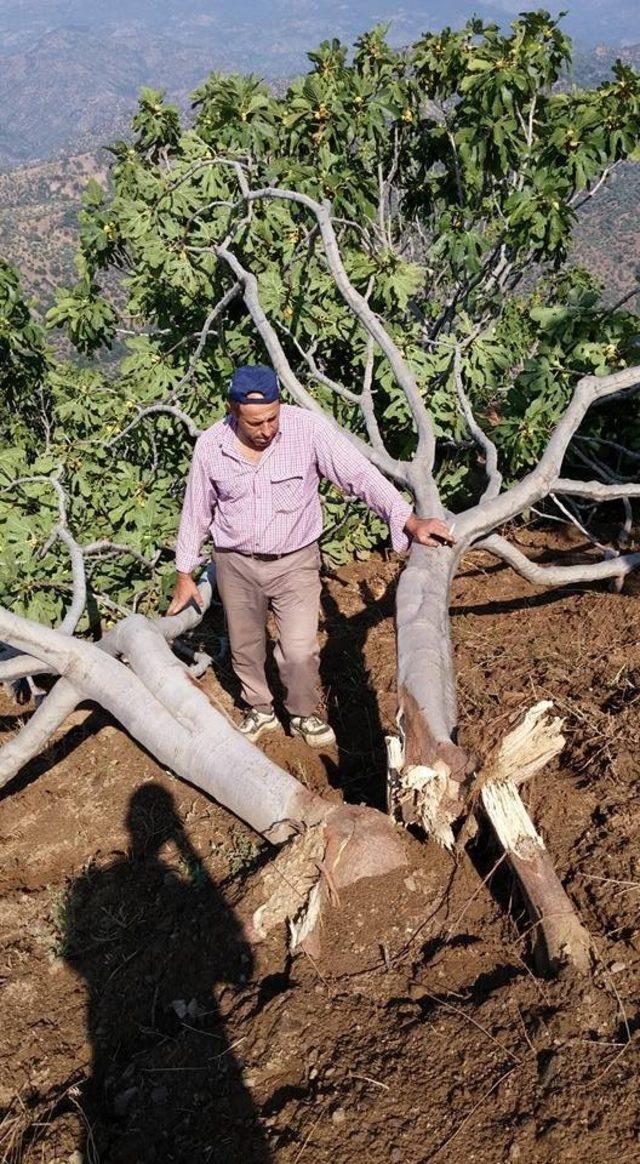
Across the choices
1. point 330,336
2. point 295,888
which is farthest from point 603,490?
point 295,888

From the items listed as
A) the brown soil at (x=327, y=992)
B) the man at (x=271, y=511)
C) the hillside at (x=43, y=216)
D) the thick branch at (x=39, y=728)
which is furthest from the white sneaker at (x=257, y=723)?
the hillside at (x=43, y=216)

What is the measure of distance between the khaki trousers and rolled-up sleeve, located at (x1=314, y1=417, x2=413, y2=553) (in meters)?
0.33

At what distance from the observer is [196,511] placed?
9.13ft

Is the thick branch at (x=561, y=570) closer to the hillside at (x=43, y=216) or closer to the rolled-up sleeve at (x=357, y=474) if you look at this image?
the rolled-up sleeve at (x=357, y=474)

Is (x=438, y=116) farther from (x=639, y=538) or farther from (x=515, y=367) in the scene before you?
(x=639, y=538)

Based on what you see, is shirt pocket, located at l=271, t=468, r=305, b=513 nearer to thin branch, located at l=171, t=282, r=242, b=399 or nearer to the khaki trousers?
the khaki trousers

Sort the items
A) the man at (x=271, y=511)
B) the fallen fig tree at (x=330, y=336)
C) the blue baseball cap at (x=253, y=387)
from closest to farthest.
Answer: the blue baseball cap at (x=253, y=387)
the man at (x=271, y=511)
the fallen fig tree at (x=330, y=336)

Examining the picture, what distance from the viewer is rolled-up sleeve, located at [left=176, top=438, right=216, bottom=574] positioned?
8.75 ft

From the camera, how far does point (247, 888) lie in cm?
220

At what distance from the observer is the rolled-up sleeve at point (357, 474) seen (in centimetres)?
262

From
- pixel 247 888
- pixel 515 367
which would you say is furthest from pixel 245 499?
pixel 515 367

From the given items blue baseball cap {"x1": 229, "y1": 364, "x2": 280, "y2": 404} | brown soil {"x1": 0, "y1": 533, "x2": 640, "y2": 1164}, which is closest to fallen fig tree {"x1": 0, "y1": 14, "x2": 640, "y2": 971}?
brown soil {"x1": 0, "y1": 533, "x2": 640, "y2": 1164}

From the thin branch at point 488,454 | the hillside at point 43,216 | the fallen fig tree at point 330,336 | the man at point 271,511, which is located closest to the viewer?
the man at point 271,511

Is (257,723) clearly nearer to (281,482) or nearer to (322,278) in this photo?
(281,482)
